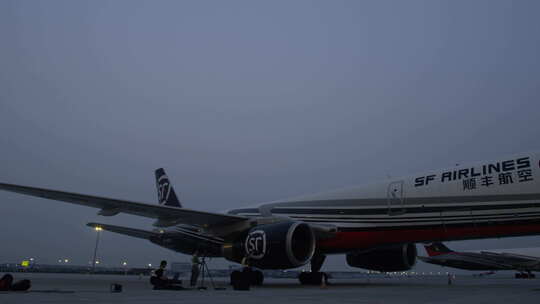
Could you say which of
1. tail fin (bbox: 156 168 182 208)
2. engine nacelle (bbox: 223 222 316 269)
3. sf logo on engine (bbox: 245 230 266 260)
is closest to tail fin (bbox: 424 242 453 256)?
tail fin (bbox: 156 168 182 208)

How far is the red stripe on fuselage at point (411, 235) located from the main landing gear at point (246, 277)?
8.61 feet

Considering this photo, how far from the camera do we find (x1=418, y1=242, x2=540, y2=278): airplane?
40225 mm

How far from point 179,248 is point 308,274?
5810 millimetres

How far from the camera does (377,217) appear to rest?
14.6m

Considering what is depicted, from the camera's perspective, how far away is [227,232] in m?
15.6

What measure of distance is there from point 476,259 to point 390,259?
30676 mm

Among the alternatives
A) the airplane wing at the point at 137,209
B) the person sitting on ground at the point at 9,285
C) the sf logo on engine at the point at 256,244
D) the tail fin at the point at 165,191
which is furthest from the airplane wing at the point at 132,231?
the person sitting on ground at the point at 9,285

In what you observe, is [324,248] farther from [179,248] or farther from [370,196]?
[179,248]

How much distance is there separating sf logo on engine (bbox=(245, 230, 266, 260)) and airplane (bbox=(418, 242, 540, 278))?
32035 mm

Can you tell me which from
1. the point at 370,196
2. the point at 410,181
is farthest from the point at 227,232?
the point at 410,181

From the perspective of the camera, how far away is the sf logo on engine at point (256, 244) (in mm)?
13711

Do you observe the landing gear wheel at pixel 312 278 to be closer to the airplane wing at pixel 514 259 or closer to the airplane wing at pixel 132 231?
the airplane wing at pixel 132 231

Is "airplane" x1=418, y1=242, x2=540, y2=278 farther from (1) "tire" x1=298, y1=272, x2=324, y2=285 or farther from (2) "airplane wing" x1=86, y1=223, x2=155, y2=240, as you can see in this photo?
(2) "airplane wing" x1=86, y1=223, x2=155, y2=240

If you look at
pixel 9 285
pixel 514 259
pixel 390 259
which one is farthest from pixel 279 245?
pixel 514 259
